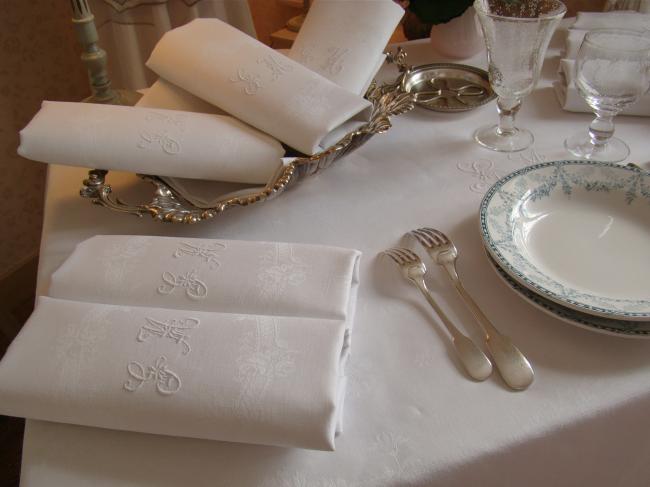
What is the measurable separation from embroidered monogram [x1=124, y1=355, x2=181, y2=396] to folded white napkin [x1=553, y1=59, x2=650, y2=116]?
2.04ft

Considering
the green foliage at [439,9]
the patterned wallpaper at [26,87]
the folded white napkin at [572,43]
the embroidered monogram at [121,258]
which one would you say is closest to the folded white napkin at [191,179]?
the embroidered monogram at [121,258]

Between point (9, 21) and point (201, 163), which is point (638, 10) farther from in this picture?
point (9, 21)

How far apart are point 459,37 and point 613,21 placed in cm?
25

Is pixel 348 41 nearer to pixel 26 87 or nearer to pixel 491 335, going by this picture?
pixel 491 335

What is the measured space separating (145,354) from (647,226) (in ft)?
1.58

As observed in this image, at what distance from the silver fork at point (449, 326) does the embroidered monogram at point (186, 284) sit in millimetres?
188

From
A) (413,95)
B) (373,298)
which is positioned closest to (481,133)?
(413,95)

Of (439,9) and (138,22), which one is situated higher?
(439,9)

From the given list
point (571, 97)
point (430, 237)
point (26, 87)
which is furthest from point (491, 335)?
point (26, 87)

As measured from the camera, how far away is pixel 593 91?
664mm

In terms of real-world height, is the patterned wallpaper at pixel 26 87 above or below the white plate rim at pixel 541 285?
below

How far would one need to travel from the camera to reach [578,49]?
2.55ft

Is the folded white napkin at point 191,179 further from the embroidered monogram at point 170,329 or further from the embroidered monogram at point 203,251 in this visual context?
the embroidered monogram at point 170,329

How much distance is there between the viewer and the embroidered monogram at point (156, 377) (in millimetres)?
376
